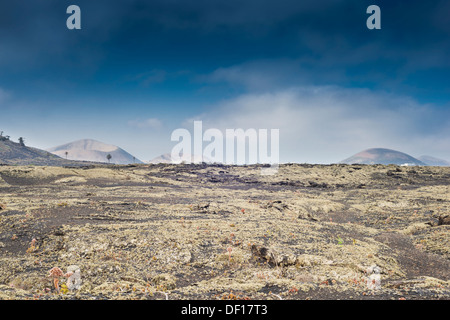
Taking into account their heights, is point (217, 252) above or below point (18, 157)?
below

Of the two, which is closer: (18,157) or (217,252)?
(217,252)

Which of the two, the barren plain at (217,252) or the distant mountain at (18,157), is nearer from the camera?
the barren plain at (217,252)

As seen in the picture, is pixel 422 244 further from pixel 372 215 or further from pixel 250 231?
pixel 250 231

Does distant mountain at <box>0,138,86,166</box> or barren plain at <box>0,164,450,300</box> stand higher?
distant mountain at <box>0,138,86,166</box>

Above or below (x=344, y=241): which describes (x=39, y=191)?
above

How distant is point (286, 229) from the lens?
17.6m

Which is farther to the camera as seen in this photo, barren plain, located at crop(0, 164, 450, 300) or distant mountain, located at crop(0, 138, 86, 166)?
distant mountain, located at crop(0, 138, 86, 166)

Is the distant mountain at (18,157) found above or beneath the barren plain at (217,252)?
above

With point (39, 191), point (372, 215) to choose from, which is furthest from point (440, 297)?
point (39, 191)

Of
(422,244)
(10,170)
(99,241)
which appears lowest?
(422,244)
